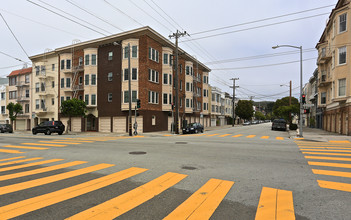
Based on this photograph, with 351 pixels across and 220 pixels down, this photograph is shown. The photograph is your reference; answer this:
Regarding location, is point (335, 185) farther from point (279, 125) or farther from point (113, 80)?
point (279, 125)

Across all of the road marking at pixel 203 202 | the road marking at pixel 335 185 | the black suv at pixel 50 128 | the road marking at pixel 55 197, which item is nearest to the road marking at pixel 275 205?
the road marking at pixel 203 202

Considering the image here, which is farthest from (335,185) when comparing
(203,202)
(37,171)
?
(37,171)

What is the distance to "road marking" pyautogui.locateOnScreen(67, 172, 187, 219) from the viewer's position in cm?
355

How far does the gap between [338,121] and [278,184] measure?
27650 millimetres

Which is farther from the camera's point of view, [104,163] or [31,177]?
[104,163]

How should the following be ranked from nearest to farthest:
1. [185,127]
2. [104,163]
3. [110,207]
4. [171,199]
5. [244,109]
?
[110,207] → [171,199] → [104,163] → [185,127] → [244,109]

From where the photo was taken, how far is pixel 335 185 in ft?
16.7

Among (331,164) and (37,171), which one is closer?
(37,171)

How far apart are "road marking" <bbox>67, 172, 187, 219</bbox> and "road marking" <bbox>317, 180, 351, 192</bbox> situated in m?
3.55

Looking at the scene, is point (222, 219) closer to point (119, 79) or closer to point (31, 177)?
point (31, 177)

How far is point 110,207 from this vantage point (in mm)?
3844

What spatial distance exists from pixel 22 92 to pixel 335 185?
2148 inches

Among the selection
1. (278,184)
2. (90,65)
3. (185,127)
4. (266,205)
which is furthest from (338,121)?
(90,65)

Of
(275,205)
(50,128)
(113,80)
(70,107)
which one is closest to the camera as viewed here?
(275,205)
